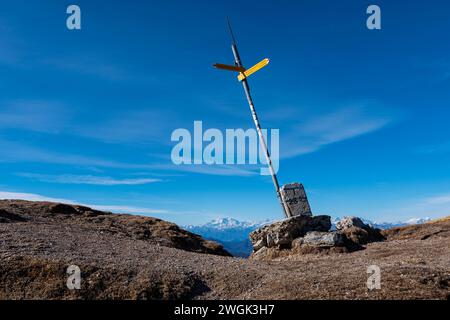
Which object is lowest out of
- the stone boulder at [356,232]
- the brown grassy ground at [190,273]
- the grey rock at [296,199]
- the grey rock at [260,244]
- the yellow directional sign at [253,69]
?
the brown grassy ground at [190,273]

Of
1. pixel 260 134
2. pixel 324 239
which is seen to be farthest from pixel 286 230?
pixel 260 134

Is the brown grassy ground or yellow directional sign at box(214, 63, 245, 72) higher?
yellow directional sign at box(214, 63, 245, 72)

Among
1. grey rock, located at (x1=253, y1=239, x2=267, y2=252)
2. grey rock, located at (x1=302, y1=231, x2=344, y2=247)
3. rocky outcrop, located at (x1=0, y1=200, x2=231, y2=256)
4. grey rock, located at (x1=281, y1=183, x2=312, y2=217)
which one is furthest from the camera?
rocky outcrop, located at (x1=0, y1=200, x2=231, y2=256)

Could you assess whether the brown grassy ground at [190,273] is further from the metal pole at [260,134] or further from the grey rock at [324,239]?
the metal pole at [260,134]

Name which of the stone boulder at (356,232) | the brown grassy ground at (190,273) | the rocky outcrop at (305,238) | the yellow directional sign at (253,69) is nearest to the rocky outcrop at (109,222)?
the brown grassy ground at (190,273)

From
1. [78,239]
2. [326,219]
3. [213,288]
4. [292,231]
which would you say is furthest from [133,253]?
[326,219]

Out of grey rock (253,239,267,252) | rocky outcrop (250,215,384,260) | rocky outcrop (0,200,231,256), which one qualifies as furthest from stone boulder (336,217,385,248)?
rocky outcrop (0,200,231,256)

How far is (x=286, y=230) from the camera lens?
31531 millimetres

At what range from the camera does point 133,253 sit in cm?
2428

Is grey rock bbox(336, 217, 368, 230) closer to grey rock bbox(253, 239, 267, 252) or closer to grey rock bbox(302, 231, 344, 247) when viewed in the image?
grey rock bbox(302, 231, 344, 247)

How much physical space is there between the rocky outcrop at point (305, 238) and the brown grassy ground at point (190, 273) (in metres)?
2.00

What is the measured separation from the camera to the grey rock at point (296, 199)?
34625 millimetres

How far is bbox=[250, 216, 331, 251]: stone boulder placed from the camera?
1233 inches

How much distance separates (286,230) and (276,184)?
5589mm
